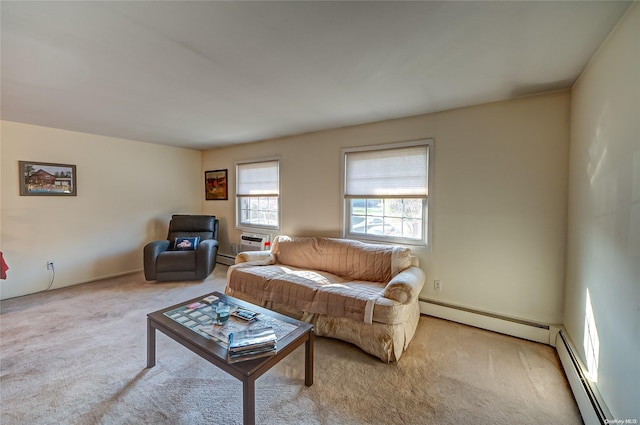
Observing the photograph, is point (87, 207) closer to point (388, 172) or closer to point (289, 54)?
point (289, 54)

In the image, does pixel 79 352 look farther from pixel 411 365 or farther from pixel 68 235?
pixel 411 365

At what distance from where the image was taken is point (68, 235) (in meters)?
3.72

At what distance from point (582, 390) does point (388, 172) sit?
2.36m

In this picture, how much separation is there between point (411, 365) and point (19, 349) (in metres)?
3.28

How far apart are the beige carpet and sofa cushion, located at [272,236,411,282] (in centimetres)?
72

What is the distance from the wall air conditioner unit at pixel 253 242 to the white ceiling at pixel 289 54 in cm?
215

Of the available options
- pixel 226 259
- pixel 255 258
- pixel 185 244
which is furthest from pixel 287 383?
pixel 226 259

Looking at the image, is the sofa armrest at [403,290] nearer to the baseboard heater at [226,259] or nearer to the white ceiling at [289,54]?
the white ceiling at [289,54]

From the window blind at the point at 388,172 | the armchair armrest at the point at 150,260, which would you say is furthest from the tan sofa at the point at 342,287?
the armchair armrest at the point at 150,260

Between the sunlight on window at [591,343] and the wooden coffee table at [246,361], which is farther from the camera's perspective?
the sunlight on window at [591,343]

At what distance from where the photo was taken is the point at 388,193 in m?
3.12

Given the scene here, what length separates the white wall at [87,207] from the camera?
3.30m

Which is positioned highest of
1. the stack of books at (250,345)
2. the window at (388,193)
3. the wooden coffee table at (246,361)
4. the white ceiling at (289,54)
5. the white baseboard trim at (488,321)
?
the white ceiling at (289,54)

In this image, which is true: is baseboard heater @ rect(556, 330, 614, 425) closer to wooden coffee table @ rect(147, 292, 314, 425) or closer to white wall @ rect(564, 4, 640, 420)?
white wall @ rect(564, 4, 640, 420)
